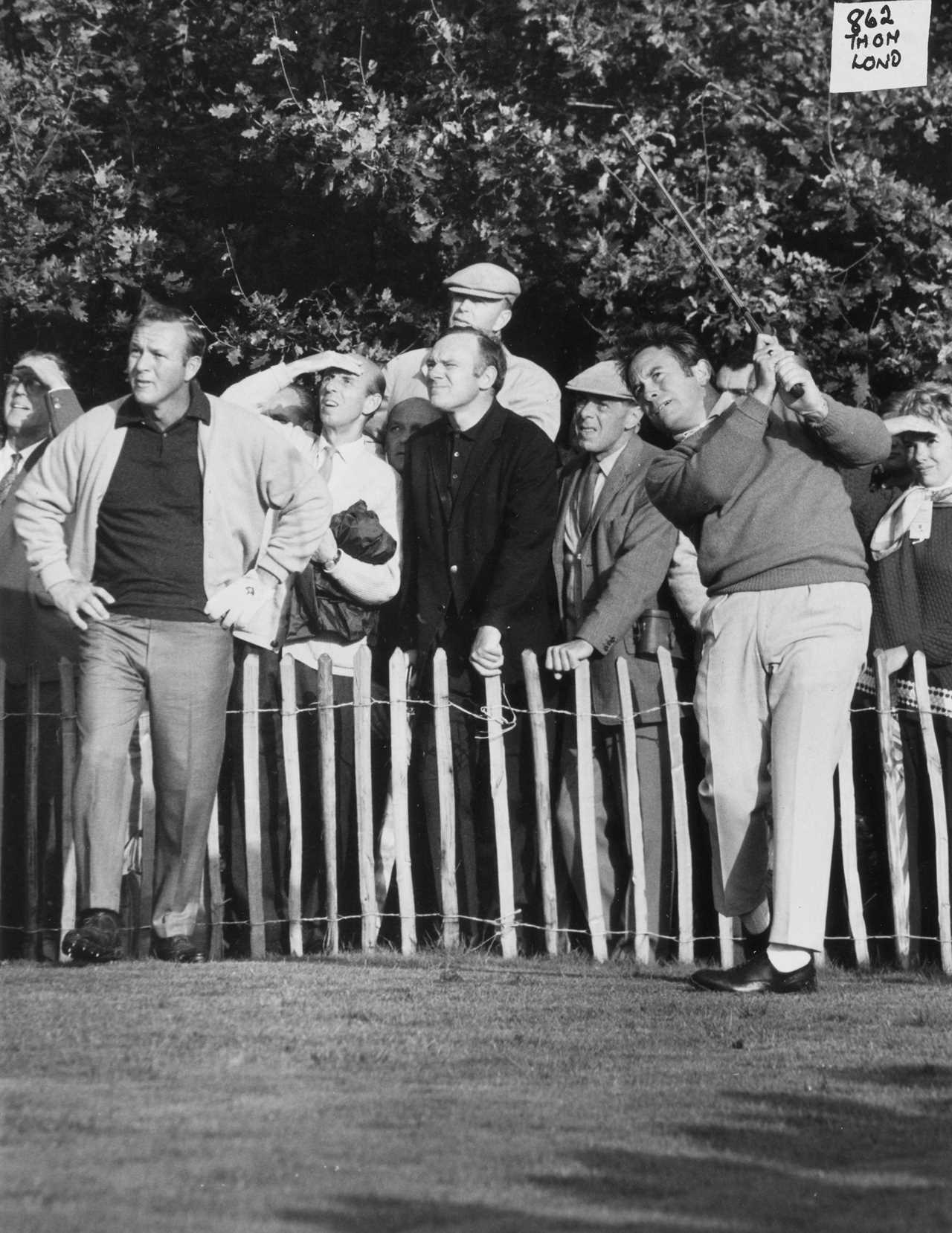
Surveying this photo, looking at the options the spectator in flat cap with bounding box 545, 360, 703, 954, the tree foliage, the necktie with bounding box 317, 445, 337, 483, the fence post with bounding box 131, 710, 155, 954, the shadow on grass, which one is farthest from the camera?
the tree foliage

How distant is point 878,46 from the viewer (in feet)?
25.6

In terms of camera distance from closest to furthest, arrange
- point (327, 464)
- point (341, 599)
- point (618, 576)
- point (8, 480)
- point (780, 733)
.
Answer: point (780, 733) < point (618, 576) < point (341, 599) < point (327, 464) < point (8, 480)

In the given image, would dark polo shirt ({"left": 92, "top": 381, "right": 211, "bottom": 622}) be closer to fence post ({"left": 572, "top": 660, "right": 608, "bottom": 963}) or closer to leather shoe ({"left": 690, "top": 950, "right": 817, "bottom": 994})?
fence post ({"left": 572, "top": 660, "right": 608, "bottom": 963})

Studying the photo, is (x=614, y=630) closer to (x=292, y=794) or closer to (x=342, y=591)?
(x=342, y=591)

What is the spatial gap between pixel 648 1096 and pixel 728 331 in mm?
4998

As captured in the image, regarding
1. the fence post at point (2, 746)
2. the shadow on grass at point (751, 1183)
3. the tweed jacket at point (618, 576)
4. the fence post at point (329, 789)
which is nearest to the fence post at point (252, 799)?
the fence post at point (329, 789)

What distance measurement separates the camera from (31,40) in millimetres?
10078

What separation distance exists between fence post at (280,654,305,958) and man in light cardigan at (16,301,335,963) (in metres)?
0.34

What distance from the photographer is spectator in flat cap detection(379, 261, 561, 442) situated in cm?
877

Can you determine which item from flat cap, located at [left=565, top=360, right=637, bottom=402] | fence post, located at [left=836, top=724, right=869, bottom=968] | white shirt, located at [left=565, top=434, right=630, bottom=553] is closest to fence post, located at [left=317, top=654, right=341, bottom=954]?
white shirt, located at [left=565, top=434, right=630, bottom=553]

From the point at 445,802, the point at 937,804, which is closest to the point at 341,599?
the point at 445,802

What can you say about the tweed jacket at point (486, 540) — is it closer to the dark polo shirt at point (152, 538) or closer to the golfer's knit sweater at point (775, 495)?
the dark polo shirt at point (152, 538)

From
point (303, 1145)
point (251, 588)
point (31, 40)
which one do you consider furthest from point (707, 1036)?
point (31, 40)

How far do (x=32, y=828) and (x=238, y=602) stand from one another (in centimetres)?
137
